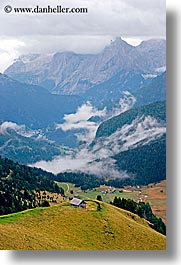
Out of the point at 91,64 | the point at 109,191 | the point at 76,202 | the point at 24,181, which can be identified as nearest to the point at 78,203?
the point at 76,202

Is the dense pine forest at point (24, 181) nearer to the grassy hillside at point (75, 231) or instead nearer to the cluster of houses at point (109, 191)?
the cluster of houses at point (109, 191)

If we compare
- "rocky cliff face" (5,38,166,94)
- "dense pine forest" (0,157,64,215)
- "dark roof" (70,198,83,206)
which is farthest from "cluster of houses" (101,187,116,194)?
"rocky cliff face" (5,38,166,94)

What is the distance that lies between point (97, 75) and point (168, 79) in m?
11.2

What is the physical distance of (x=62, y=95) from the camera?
31188 millimetres

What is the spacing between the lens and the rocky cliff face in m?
11.4

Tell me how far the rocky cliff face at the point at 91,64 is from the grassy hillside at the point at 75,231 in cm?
386

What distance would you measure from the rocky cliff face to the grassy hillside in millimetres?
3858

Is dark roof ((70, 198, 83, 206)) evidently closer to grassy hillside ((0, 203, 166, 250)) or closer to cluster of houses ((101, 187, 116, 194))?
grassy hillside ((0, 203, 166, 250))

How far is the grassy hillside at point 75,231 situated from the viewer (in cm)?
880

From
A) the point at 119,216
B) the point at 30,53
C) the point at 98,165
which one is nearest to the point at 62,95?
the point at 98,165

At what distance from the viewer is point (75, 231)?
9.20 meters

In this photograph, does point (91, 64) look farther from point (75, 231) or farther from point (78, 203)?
point (75, 231)

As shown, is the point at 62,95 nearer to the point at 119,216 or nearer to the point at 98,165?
the point at 98,165

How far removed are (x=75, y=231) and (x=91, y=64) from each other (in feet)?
25.4
